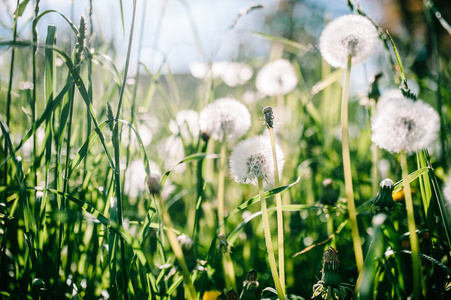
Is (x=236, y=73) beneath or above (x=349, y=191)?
above

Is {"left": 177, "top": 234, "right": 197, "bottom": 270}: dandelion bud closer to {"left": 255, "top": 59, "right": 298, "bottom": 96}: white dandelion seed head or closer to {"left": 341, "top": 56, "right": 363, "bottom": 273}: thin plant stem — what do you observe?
{"left": 341, "top": 56, "right": 363, "bottom": 273}: thin plant stem

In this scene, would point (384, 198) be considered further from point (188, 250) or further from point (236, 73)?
point (236, 73)

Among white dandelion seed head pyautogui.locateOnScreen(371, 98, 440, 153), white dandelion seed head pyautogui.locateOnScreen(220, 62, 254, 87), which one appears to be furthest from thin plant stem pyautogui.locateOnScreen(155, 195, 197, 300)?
white dandelion seed head pyautogui.locateOnScreen(220, 62, 254, 87)

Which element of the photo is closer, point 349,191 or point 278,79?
point 349,191

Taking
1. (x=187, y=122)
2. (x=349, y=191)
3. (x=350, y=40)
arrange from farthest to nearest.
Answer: (x=187, y=122), (x=350, y=40), (x=349, y=191)

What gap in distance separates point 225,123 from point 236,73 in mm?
1569

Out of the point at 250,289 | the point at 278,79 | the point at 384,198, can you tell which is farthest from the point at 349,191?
the point at 278,79

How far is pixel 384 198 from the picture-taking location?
28.7 inches

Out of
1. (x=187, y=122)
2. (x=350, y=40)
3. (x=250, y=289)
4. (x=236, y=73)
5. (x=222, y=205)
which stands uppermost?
(x=236, y=73)

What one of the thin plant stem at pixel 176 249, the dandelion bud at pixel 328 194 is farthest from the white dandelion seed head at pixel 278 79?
the thin plant stem at pixel 176 249

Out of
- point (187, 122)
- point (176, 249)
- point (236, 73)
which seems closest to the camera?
point (176, 249)

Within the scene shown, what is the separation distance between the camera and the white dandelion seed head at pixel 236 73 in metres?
2.36

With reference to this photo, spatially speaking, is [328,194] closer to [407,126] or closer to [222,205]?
[222,205]

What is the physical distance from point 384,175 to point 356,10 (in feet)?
2.84
